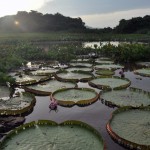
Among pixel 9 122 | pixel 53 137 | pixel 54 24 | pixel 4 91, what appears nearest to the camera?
pixel 53 137

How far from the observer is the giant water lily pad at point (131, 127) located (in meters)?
7.14

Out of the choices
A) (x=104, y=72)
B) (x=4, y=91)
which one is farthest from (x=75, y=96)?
(x=104, y=72)

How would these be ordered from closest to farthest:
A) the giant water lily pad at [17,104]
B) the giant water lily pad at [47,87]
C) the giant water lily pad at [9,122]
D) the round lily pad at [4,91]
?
1. the giant water lily pad at [9,122]
2. the giant water lily pad at [17,104]
3. the round lily pad at [4,91]
4. the giant water lily pad at [47,87]

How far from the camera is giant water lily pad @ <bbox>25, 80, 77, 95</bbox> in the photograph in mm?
11966

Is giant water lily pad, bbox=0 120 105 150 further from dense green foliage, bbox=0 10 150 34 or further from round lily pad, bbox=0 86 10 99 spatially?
dense green foliage, bbox=0 10 150 34

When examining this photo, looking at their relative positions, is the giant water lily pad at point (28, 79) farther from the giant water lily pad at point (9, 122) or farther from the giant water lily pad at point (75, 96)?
the giant water lily pad at point (9, 122)

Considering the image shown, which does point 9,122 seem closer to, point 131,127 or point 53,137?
point 53,137

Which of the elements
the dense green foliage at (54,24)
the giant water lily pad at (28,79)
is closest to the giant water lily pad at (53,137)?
the giant water lily pad at (28,79)

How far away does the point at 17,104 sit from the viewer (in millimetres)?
10125

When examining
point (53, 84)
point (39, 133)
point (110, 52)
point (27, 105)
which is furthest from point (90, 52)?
point (39, 133)

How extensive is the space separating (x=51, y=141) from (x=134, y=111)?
345 cm

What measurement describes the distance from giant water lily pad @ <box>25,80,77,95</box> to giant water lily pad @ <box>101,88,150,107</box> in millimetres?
2255

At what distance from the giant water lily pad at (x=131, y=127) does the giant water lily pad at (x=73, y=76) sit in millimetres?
4732

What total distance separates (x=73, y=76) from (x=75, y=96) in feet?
11.6
